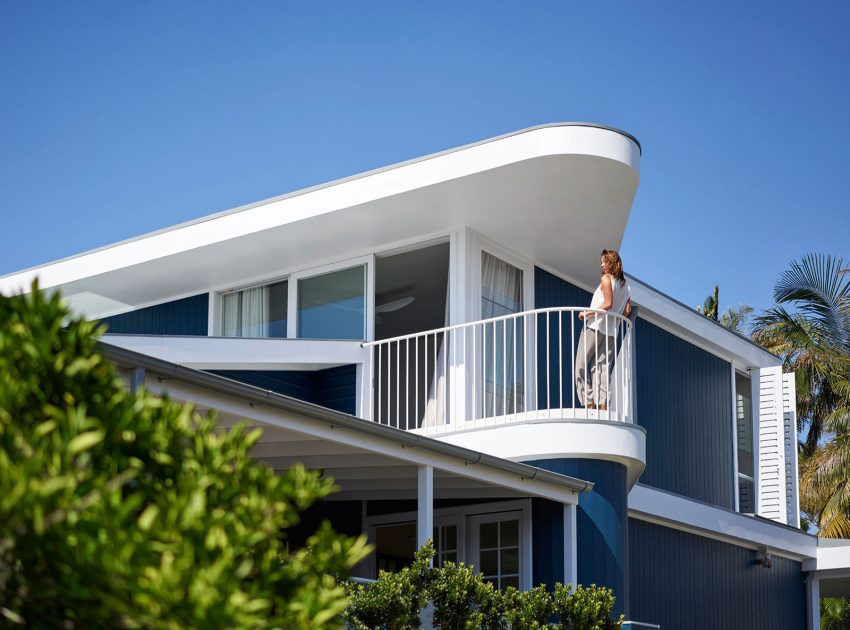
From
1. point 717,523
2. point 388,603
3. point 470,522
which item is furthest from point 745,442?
point 388,603

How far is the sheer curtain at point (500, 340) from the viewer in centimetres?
1168

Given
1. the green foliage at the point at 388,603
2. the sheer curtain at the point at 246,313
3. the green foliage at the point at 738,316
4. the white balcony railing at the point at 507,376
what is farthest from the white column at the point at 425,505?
the green foliage at the point at 738,316

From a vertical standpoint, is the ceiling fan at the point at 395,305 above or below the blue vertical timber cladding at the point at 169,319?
above

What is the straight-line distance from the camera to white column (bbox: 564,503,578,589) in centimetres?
1002

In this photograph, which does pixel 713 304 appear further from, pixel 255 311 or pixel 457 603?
pixel 457 603

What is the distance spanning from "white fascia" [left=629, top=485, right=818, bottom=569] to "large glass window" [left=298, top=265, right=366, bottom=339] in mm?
3522

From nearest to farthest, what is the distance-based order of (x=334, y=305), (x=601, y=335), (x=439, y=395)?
(x=601, y=335)
(x=439, y=395)
(x=334, y=305)

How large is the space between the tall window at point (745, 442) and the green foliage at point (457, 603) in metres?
8.42

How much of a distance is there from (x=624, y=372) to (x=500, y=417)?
1189mm

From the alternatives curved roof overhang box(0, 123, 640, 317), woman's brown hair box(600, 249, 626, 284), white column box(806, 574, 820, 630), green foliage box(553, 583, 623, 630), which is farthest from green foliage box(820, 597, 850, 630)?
green foliage box(553, 583, 623, 630)

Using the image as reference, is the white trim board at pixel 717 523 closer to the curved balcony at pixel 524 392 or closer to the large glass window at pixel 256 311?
the curved balcony at pixel 524 392

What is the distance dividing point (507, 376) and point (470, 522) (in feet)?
5.15

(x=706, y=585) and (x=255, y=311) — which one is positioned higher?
(x=255, y=311)

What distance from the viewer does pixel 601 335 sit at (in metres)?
10.7
